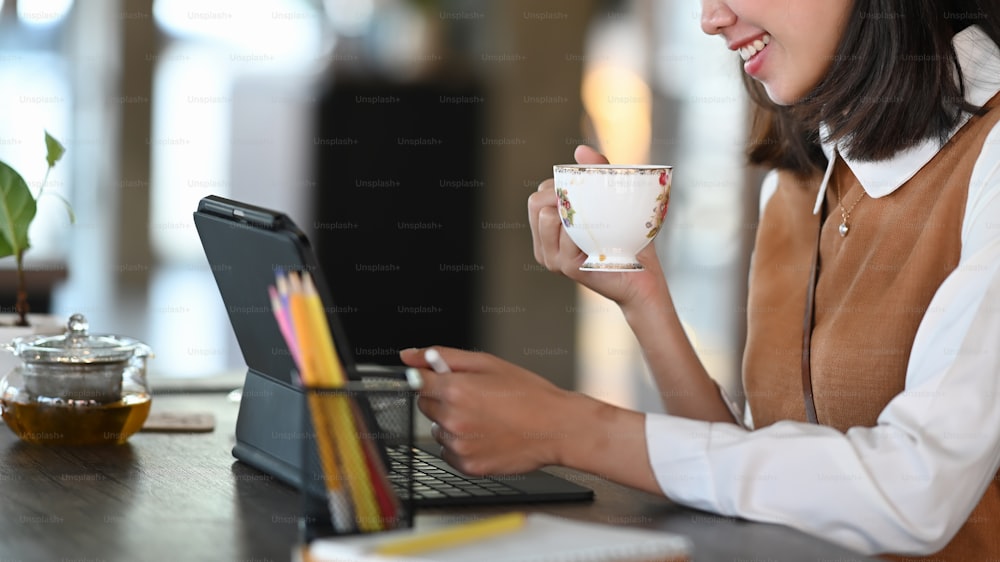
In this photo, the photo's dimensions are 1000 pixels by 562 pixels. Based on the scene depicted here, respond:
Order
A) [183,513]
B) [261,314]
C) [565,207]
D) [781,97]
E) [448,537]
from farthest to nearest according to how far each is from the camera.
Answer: [781,97] → [565,207] → [261,314] → [183,513] → [448,537]

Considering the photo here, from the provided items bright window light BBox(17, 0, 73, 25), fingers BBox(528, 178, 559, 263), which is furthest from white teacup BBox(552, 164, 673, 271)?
bright window light BBox(17, 0, 73, 25)

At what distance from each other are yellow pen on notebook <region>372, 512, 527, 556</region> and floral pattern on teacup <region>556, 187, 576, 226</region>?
1.61ft

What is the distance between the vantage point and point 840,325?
1381 mm

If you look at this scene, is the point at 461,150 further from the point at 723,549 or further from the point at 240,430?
the point at 723,549

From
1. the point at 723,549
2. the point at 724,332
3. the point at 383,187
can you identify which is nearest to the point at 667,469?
the point at 723,549

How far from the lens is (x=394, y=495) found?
853mm

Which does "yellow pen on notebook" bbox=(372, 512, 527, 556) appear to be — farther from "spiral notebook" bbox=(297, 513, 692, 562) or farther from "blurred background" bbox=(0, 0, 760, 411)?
"blurred background" bbox=(0, 0, 760, 411)

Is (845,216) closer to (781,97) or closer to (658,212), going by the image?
(781,97)

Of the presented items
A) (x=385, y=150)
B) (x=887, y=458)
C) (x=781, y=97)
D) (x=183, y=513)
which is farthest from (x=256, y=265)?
(x=385, y=150)

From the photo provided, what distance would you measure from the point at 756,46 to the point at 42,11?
4.77 metres

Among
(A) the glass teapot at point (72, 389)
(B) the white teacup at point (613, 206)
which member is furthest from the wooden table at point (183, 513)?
(B) the white teacup at point (613, 206)

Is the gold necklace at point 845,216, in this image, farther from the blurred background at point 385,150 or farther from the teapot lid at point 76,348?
the blurred background at point 385,150

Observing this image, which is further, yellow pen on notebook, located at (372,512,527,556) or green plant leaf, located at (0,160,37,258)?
green plant leaf, located at (0,160,37,258)

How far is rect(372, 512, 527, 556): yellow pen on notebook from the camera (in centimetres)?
68
